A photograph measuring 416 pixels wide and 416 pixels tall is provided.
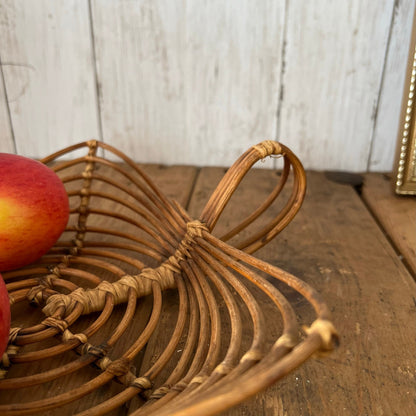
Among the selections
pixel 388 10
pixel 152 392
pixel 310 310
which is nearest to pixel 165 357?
pixel 152 392

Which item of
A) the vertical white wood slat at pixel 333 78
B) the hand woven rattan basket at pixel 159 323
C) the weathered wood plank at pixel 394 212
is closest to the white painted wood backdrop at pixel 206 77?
the vertical white wood slat at pixel 333 78

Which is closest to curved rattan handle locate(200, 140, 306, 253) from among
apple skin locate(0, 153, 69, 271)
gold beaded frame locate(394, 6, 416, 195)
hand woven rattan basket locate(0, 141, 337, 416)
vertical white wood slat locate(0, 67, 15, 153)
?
hand woven rattan basket locate(0, 141, 337, 416)

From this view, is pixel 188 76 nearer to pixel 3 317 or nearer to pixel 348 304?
pixel 348 304

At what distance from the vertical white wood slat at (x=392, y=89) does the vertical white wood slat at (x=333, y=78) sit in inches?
0.5

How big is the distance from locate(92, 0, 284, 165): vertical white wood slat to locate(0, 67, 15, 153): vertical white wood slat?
8.6 inches

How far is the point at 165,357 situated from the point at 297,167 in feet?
0.85

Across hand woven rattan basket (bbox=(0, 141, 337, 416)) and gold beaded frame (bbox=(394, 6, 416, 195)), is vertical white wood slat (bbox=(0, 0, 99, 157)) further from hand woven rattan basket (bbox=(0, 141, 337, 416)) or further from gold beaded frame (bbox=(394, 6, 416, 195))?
gold beaded frame (bbox=(394, 6, 416, 195))

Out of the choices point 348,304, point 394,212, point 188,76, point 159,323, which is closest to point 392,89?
point 394,212

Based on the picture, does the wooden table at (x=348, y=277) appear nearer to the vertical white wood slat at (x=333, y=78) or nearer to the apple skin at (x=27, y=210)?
the vertical white wood slat at (x=333, y=78)

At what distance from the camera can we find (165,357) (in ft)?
1.32

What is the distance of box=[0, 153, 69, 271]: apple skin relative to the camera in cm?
48

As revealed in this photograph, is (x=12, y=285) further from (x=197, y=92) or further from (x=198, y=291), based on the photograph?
(x=197, y=92)

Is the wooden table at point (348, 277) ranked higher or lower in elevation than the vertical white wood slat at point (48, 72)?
lower

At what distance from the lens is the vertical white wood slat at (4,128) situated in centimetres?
100
